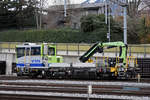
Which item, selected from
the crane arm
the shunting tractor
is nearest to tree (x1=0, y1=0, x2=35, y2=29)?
the shunting tractor

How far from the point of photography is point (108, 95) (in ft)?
35.9

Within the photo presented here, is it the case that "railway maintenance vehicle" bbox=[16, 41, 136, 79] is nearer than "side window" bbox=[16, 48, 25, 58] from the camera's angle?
Yes

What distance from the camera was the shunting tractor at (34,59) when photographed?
1948 centimetres

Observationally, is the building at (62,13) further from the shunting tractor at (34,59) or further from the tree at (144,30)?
the shunting tractor at (34,59)

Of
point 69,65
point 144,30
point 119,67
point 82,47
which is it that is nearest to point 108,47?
point 119,67

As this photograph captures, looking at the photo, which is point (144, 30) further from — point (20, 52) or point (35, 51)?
point (20, 52)

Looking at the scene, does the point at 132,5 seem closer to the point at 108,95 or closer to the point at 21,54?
the point at 21,54

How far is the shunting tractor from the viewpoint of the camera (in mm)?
19484

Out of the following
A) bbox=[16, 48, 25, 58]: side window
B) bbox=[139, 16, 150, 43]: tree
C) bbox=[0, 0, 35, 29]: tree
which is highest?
bbox=[0, 0, 35, 29]: tree

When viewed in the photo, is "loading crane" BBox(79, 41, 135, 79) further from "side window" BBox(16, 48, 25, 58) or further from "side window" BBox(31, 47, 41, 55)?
"side window" BBox(16, 48, 25, 58)

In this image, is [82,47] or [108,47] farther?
[82,47]

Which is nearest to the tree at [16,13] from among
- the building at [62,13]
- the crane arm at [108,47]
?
the building at [62,13]

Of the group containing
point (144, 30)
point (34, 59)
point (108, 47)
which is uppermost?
point (144, 30)

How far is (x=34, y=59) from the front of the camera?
774 inches
